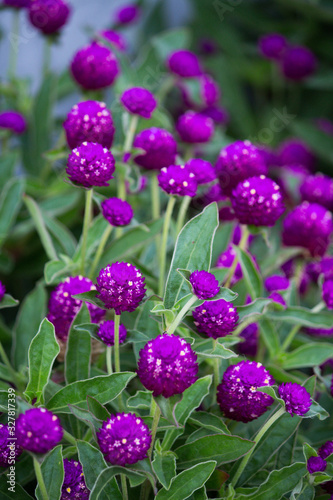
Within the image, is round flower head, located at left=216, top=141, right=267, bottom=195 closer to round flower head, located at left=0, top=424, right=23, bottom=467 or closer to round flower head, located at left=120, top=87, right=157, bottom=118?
round flower head, located at left=120, top=87, right=157, bottom=118

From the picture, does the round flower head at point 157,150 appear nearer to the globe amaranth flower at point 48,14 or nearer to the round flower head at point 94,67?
the round flower head at point 94,67

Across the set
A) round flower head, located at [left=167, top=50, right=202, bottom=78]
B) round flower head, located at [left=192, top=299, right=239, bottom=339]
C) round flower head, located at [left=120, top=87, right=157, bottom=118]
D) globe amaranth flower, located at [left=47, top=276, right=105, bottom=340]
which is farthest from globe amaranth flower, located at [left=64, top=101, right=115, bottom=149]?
round flower head, located at [left=167, top=50, right=202, bottom=78]

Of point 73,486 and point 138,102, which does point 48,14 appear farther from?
point 73,486

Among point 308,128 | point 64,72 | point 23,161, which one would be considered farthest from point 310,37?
point 23,161

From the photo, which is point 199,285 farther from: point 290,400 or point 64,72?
point 64,72

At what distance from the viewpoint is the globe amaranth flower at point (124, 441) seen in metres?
0.56

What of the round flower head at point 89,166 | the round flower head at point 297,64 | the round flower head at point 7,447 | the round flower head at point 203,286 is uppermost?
the round flower head at point 89,166

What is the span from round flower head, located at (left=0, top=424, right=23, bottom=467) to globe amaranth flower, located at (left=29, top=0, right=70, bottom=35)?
0.84m

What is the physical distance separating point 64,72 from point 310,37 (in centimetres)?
96

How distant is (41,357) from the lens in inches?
26.8

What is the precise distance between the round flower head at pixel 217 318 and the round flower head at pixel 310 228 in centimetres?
39

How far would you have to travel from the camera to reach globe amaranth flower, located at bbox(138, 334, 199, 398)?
1.84 feet

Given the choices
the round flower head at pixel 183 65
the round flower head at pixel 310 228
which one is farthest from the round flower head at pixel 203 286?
the round flower head at pixel 183 65

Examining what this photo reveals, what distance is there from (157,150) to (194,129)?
262 mm
